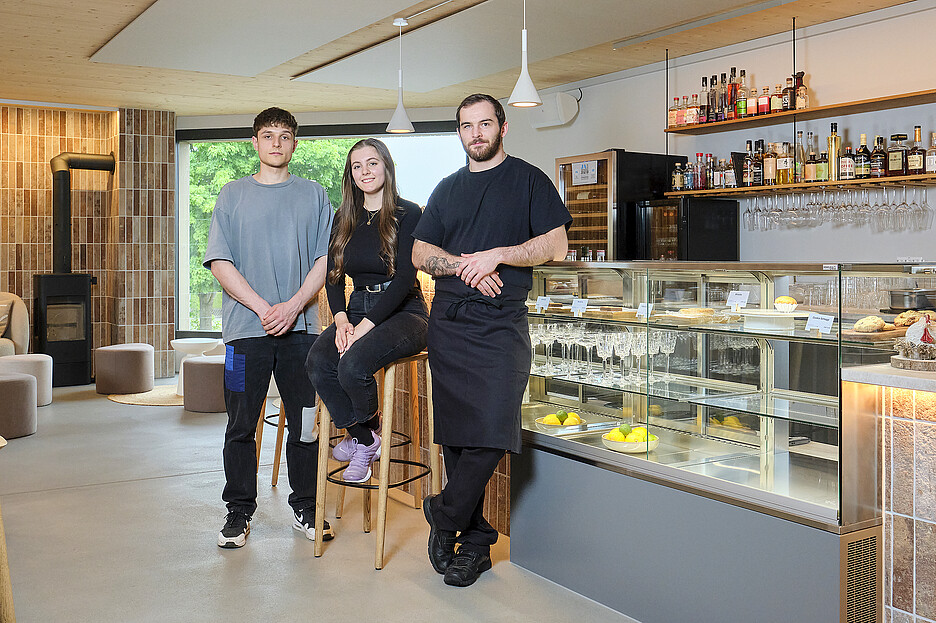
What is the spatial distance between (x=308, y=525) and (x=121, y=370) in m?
4.73

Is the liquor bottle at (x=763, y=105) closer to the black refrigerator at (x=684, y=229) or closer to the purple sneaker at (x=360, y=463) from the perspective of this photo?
the black refrigerator at (x=684, y=229)

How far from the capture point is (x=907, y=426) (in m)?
2.27

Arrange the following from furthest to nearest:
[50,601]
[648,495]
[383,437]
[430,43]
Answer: [430,43] → [383,437] → [50,601] → [648,495]

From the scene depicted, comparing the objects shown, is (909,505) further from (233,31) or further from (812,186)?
(233,31)

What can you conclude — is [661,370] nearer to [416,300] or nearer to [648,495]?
[648,495]

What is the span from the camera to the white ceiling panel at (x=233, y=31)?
470cm

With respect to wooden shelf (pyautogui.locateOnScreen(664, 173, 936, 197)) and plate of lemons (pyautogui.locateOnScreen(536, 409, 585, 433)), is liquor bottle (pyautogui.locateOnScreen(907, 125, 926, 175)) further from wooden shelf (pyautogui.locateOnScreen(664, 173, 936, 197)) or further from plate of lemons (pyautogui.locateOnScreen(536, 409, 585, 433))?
plate of lemons (pyautogui.locateOnScreen(536, 409, 585, 433))

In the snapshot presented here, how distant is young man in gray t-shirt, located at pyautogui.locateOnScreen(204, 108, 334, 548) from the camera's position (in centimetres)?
342

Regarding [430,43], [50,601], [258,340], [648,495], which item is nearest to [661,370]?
[648,495]

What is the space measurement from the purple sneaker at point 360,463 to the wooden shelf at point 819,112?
137 inches

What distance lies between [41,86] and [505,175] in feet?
20.9

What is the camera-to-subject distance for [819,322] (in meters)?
2.29

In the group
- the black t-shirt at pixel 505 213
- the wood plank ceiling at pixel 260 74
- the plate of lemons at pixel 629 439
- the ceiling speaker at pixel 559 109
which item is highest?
the wood plank ceiling at pixel 260 74

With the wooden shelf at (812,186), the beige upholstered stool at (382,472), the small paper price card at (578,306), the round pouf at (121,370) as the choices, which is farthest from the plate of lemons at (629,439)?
the round pouf at (121,370)
